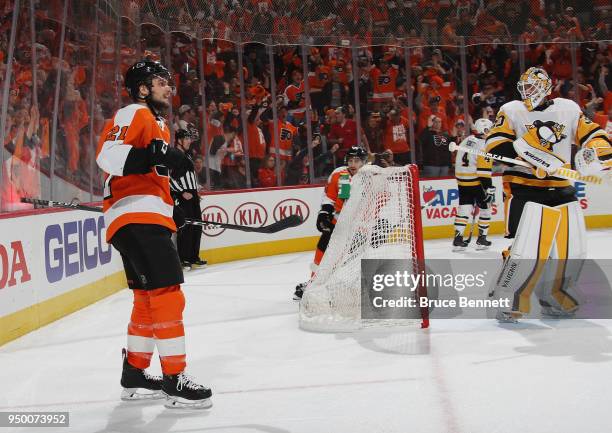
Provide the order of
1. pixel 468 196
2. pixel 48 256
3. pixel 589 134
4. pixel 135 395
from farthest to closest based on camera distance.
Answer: pixel 468 196, pixel 48 256, pixel 589 134, pixel 135 395

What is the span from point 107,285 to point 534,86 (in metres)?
3.40

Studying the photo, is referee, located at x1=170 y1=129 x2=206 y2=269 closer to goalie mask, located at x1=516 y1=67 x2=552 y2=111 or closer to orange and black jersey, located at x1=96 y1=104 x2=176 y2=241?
goalie mask, located at x1=516 y1=67 x2=552 y2=111

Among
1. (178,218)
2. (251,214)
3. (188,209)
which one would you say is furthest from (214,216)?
(178,218)

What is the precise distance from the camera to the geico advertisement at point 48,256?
4332mm

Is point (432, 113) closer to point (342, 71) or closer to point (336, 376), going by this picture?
point (342, 71)

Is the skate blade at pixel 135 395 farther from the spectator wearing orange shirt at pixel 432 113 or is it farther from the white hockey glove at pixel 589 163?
the spectator wearing orange shirt at pixel 432 113

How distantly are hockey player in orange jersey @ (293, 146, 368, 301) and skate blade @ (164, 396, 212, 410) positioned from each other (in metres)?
2.09

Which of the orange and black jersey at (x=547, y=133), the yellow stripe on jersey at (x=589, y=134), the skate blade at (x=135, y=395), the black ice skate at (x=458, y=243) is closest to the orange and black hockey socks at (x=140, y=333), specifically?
the skate blade at (x=135, y=395)

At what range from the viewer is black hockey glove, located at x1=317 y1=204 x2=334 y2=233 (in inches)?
198

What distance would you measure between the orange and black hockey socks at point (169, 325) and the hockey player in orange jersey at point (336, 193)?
2.11m

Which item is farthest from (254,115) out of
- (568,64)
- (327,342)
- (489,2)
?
(327,342)

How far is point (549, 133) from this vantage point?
4215mm

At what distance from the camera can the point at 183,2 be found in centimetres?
835

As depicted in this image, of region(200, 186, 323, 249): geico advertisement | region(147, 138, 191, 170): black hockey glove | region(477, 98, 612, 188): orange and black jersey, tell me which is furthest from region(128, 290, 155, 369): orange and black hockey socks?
region(200, 186, 323, 249): geico advertisement
